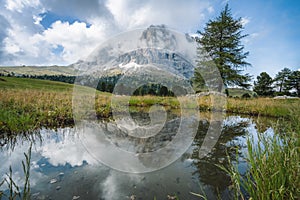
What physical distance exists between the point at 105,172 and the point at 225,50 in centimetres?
1691

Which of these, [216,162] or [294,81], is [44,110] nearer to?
[216,162]

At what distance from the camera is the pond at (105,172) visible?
6.93 feet

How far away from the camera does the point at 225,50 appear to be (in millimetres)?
16031

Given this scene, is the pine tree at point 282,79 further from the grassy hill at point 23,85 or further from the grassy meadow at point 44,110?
the grassy hill at point 23,85

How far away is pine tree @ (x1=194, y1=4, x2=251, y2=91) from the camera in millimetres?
15352

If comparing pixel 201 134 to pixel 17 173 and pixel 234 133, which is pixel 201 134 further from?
pixel 17 173

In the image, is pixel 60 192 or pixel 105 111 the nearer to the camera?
pixel 60 192

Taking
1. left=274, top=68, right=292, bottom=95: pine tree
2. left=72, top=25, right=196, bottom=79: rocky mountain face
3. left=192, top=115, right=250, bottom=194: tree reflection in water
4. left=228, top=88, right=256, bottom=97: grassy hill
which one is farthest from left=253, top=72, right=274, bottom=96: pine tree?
left=192, top=115, right=250, bottom=194: tree reflection in water

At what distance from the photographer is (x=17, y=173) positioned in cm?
249

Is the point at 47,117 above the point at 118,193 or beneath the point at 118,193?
above

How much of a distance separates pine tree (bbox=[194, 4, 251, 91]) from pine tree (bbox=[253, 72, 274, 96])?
81.1ft

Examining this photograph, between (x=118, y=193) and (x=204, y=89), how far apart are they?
1644 cm

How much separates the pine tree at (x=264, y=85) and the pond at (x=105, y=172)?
→ 39047mm

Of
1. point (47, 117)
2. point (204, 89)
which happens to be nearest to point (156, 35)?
point (47, 117)
